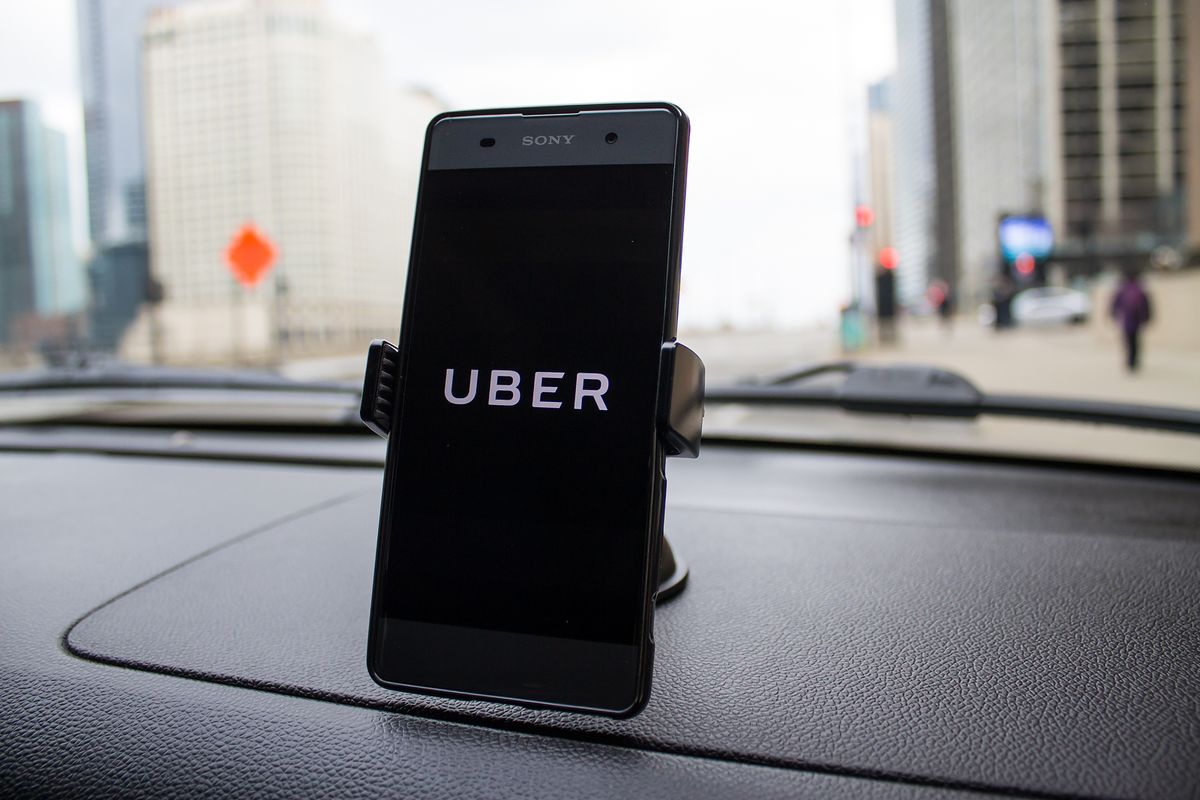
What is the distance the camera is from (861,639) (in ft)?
3.69

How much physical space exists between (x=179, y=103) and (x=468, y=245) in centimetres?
584

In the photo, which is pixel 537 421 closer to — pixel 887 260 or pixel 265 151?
pixel 265 151

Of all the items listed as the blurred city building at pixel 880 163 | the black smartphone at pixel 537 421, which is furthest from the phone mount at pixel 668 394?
the blurred city building at pixel 880 163

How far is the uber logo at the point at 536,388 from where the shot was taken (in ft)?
3.09

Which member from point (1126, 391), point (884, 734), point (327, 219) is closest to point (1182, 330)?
point (1126, 391)

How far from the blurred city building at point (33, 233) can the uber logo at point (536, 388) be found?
3.82m

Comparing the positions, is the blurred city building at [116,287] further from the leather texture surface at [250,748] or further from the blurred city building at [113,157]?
the leather texture surface at [250,748]

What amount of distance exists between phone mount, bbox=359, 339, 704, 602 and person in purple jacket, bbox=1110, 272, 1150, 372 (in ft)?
30.8

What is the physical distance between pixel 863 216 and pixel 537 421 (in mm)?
14765

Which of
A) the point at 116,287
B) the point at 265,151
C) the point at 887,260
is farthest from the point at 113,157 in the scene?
the point at 887,260

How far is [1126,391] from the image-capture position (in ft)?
21.2

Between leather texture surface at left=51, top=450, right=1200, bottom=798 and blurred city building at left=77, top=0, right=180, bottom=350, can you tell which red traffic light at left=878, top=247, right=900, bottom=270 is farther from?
leather texture surface at left=51, top=450, right=1200, bottom=798

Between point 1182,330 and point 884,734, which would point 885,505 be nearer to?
point 884,734

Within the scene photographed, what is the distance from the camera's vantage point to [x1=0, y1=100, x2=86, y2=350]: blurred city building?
4.21 m
